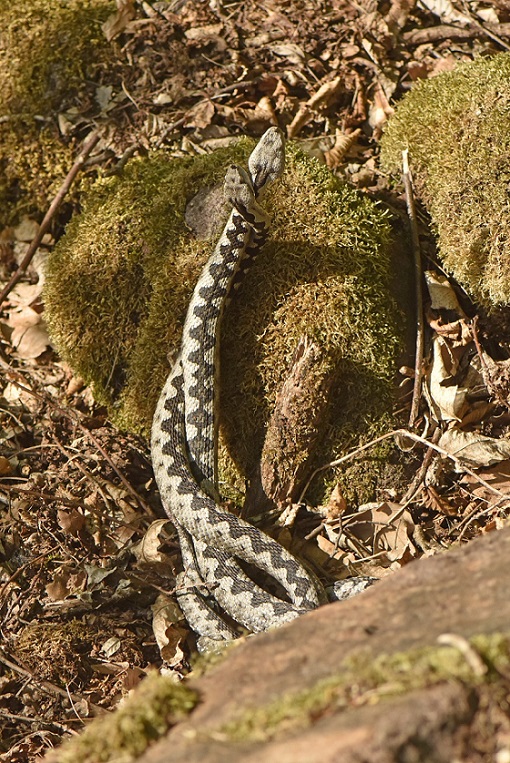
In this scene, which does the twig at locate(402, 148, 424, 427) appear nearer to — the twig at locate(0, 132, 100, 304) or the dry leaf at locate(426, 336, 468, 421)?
the dry leaf at locate(426, 336, 468, 421)

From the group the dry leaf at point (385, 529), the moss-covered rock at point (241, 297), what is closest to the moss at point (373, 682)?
the dry leaf at point (385, 529)

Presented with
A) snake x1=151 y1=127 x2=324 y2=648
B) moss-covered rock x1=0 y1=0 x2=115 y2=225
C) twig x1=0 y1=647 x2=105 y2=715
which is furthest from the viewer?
moss-covered rock x1=0 y1=0 x2=115 y2=225

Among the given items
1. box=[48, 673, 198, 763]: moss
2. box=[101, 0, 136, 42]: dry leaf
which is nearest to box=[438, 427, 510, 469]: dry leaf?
box=[48, 673, 198, 763]: moss

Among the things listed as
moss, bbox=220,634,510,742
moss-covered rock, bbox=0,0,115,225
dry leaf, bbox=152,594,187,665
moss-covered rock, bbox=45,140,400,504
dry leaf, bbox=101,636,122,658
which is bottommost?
dry leaf, bbox=152,594,187,665

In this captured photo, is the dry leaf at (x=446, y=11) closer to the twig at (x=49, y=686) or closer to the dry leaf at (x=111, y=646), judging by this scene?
the dry leaf at (x=111, y=646)

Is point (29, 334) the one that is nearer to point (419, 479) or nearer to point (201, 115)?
point (201, 115)
